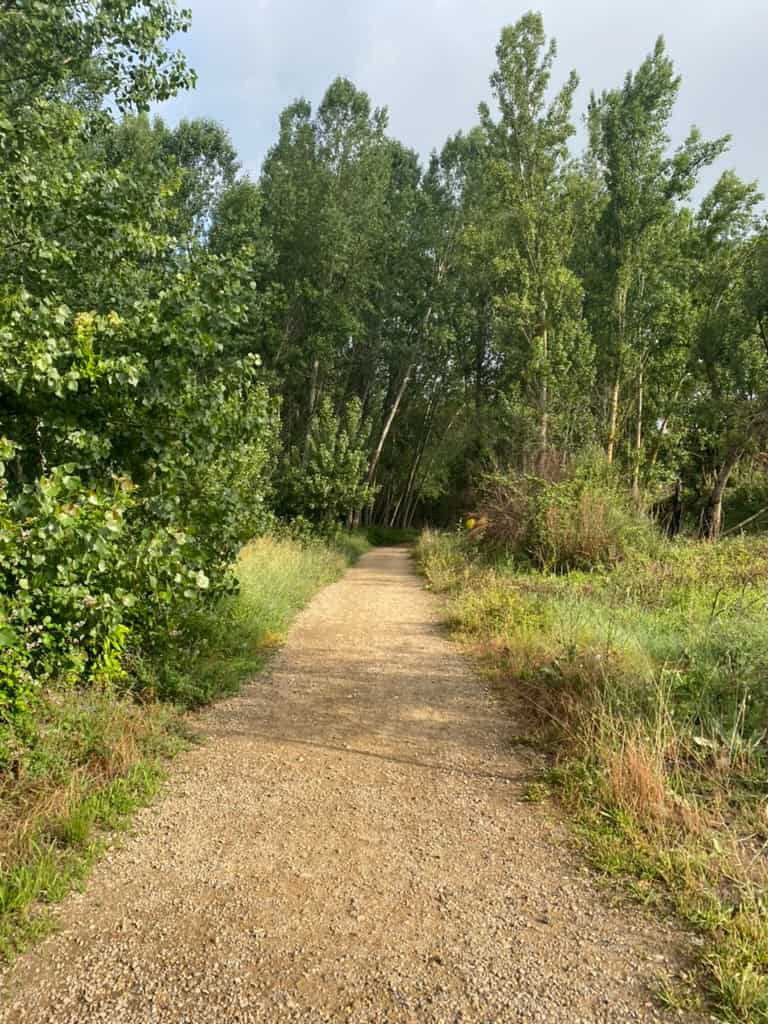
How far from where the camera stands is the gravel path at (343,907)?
7.02 ft

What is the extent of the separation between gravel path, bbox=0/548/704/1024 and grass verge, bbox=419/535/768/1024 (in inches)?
10.3

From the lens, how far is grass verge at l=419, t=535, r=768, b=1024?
2502 millimetres

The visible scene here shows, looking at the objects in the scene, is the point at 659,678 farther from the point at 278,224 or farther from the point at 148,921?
the point at 278,224

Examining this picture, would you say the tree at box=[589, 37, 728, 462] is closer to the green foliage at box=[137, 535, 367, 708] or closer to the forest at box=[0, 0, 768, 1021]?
the forest at box=[0, 0, 768, 1021]

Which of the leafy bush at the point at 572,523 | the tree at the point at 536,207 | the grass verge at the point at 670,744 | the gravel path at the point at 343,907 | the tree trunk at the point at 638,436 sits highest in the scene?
the tree at the point at 536,207

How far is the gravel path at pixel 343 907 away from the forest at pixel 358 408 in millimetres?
361

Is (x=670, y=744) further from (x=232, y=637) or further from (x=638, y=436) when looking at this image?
(x=638, y=436)

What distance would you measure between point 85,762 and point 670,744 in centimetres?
369

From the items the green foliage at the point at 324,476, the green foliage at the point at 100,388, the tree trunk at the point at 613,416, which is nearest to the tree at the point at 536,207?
the tree trunk at the point at 613,416

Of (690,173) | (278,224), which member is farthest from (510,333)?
(278,224)

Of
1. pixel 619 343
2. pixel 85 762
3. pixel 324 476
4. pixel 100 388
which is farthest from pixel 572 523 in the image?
pixel 85 762

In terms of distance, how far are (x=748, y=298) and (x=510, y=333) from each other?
26.3 feet

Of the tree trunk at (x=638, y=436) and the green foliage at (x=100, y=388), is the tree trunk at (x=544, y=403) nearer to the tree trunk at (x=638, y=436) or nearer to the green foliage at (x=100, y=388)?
the tree trunk at (x=638, y=436)

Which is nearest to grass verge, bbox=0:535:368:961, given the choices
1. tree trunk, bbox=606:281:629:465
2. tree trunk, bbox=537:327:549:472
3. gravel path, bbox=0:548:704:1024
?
gravel path, bbox=0:548:704:1024
